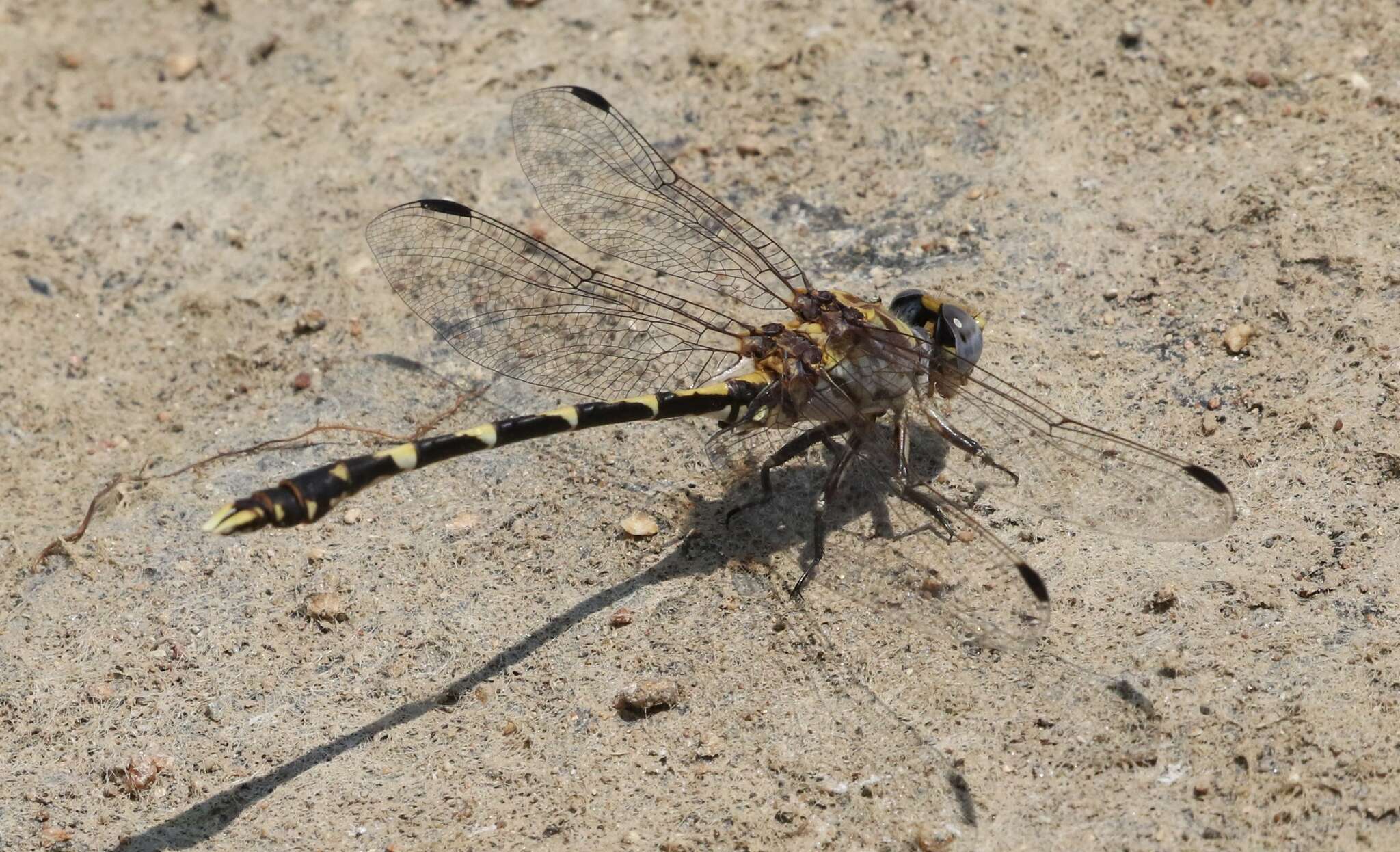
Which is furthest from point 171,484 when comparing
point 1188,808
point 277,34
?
point 1188,808

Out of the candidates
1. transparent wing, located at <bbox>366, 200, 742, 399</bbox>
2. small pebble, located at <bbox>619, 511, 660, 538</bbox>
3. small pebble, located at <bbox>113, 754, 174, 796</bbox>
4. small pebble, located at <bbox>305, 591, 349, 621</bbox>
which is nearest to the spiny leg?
transparent wing, located at <bbox>366, 200, 742, 399</bbox>

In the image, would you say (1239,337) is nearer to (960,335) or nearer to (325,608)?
(960,335)

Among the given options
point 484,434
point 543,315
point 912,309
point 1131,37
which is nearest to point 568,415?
point 484,434

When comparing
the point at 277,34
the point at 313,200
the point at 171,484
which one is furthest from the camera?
the point at 277,34

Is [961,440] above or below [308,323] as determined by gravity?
above

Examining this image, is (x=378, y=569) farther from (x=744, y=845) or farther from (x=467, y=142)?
(x=467, y=142)

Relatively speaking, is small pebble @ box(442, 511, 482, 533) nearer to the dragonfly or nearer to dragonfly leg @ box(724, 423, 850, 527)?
the dragonfly

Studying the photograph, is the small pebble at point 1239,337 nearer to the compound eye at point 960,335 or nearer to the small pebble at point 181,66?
the compound eye at point 960,335
